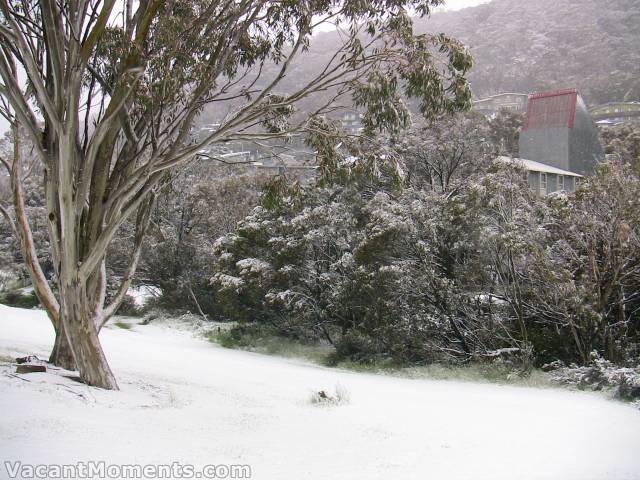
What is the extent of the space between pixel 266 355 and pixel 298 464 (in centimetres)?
1061

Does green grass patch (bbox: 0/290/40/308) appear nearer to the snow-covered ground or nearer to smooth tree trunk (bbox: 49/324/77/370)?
the snow-covered ground

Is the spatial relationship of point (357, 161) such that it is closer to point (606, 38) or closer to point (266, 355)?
point (266, 355)

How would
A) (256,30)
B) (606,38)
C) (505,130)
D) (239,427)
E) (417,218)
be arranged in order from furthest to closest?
(606,38)
(505,130)
(417,218)
(256,30)
(239,427)

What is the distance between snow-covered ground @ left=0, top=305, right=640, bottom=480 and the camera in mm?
4688

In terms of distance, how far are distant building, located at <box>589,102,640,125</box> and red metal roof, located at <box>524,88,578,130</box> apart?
6515mm

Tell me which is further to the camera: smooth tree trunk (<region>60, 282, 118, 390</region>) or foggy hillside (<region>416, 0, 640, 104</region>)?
foggy hillside (<region>416, 0, 640, 104</region>)

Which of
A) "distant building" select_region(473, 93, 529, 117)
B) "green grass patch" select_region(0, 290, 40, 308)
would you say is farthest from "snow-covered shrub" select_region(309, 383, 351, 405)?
"distant building" select_region(473, 93, 529, 117)

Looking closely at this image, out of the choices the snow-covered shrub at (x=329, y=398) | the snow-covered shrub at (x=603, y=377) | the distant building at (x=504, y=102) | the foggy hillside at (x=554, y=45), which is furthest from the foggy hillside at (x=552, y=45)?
the snow-covered shrub at (x=329, y=398)

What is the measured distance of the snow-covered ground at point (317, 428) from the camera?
469 cm

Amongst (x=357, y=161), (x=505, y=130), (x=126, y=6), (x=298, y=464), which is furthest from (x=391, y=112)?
(x=505, y=130)

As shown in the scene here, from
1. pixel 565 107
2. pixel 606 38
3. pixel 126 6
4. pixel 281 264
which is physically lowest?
pixel 281 264

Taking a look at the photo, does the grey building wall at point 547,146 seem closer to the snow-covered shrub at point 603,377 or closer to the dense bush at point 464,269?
the dense bush at point 464,269

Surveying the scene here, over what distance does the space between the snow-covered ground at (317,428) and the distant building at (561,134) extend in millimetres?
16296

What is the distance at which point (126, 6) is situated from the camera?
802cm
